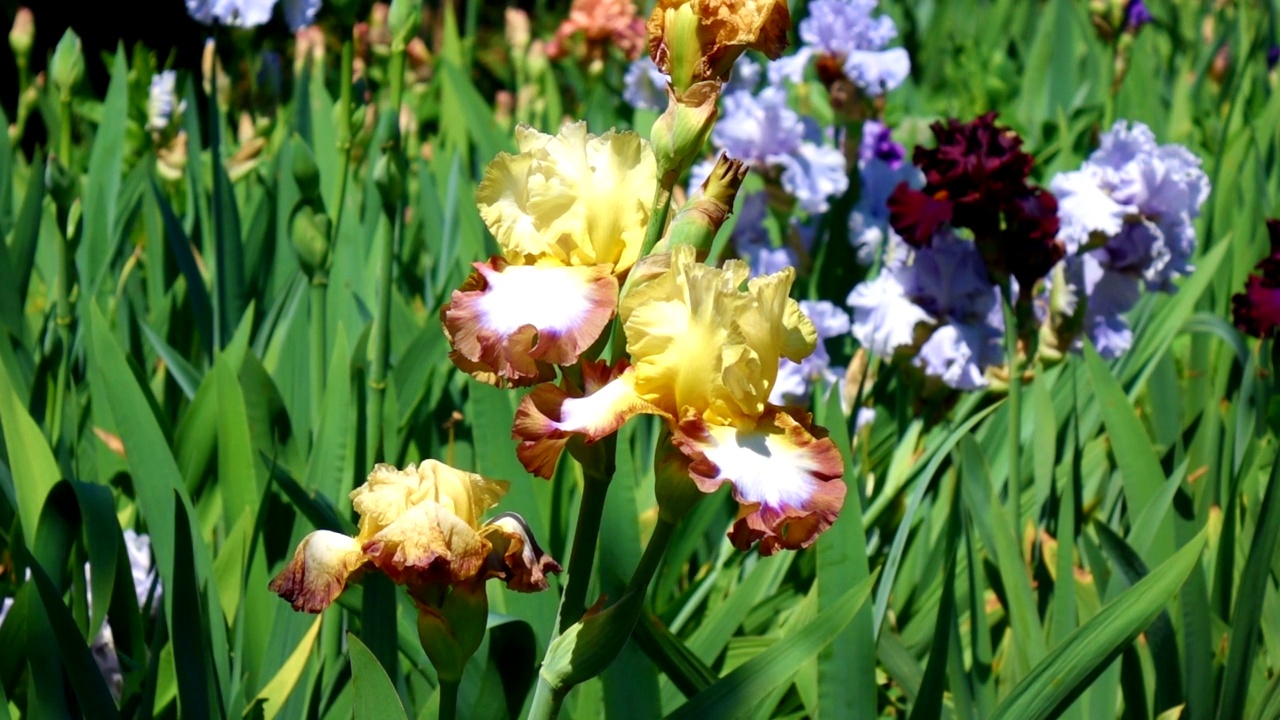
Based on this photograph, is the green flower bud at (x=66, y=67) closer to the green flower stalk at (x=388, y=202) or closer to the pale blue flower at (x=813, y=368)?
the green flower stalk at (x=388, y=202)

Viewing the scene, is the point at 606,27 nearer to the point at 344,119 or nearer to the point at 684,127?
the point at 344,119

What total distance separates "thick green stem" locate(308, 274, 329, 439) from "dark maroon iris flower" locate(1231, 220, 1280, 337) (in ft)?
3.17

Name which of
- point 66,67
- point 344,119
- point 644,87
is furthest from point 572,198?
point 644,87

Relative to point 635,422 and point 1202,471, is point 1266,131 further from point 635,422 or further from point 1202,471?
point 635,422

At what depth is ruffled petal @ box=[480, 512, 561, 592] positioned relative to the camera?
0.63 m

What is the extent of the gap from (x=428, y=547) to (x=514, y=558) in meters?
0.05

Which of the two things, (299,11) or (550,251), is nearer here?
(550,251)

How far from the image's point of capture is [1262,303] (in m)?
1.37

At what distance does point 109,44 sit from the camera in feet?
12.0

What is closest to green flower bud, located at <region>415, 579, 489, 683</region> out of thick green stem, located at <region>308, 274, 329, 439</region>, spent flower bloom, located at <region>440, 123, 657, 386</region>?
spent flower bloom, located at <region>440, 123, 657, 386</region>

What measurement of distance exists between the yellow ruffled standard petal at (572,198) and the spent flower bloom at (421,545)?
0.13 m

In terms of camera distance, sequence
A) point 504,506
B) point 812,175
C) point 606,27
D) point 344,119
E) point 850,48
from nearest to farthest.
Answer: point 504,506 < point 344,119 < point 812,175 < point 850,48 < point 606,27

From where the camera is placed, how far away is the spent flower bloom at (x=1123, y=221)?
1.41m

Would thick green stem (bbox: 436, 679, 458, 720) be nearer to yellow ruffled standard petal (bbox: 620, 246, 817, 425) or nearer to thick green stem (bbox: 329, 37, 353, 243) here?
yellow ruffled standard petal (bbox: 620, 246, 817, 425)
